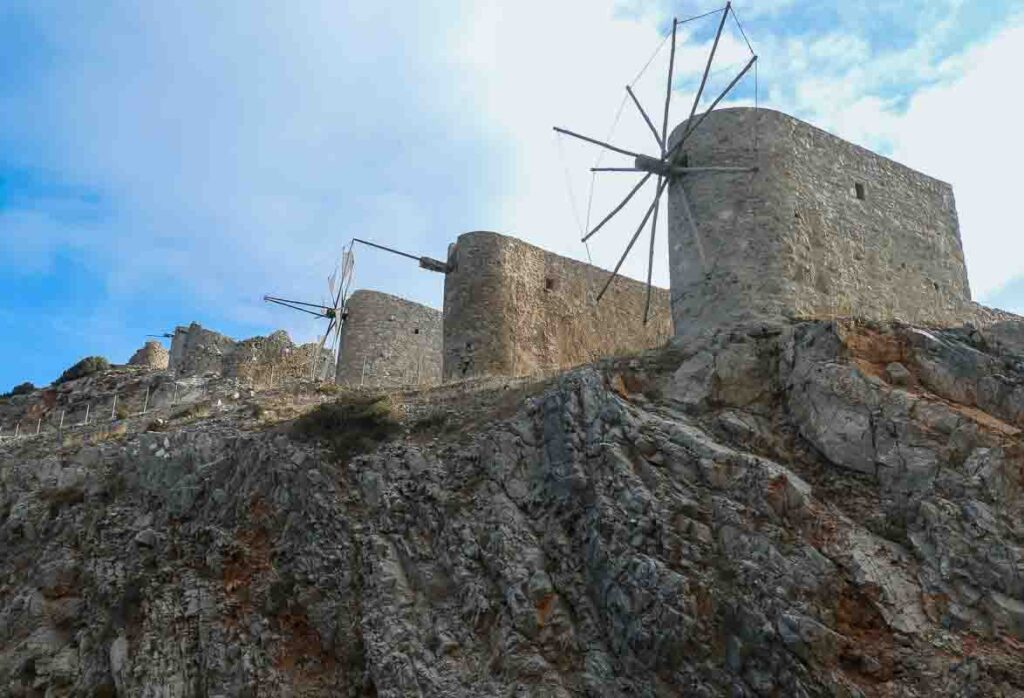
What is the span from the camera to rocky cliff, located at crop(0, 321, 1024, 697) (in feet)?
34.4

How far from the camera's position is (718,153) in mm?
17156

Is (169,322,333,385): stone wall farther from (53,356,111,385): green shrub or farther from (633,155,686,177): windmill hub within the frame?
(633,155,686,177): windmill hub

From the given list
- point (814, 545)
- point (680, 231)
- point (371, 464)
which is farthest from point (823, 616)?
point (680, 231)

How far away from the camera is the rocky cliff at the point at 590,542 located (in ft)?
34.4

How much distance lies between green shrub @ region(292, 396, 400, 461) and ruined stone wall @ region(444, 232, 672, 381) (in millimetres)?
5126

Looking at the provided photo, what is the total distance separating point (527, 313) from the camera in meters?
22.6

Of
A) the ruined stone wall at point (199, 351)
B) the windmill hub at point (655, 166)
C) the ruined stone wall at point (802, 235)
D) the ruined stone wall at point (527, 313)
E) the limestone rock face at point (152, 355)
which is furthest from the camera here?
the limestone rock face at point (152, 355)

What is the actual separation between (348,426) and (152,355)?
79.8 feet

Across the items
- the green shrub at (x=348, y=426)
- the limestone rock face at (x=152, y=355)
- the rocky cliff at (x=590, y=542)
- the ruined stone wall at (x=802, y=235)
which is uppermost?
the limestone rock face at (x=152, y=355)

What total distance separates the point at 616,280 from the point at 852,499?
14.3 meters

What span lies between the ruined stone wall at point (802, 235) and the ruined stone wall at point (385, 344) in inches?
505

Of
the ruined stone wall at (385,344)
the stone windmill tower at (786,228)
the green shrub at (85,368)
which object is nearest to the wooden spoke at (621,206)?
the stone windmill tower at (786,228)

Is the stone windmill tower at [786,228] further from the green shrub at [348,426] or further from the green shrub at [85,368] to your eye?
the green shrub at [85,368]

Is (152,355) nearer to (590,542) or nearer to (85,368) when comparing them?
(85,368)
